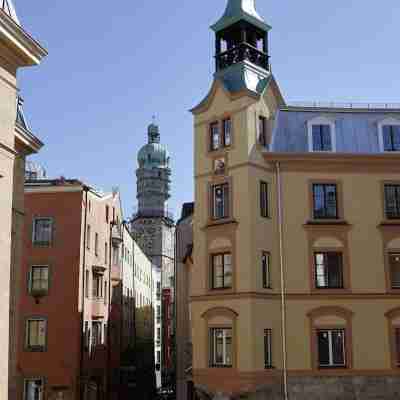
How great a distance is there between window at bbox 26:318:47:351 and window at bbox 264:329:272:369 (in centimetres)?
1578

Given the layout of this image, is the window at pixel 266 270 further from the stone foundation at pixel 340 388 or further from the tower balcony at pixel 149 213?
the tower balcony at pixel 149 213

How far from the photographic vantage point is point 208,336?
3080 cm

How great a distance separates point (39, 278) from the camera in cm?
3978

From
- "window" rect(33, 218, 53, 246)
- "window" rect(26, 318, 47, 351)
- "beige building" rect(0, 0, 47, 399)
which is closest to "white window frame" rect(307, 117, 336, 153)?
"window" rect(33, 218, 53, 246)

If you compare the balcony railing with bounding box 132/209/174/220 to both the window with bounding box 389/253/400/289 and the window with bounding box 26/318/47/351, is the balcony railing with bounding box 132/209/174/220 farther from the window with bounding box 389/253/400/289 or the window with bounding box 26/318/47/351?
the window with bounding box 389/253/400/289

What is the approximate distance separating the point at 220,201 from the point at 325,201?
18.0 ft

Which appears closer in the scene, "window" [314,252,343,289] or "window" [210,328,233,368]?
"window" [210,328,233,368]

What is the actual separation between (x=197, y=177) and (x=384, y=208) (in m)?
9.96

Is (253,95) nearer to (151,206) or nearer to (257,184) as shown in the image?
(257,184)

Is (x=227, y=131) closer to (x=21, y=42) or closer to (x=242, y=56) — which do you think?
(x=242, y=56)

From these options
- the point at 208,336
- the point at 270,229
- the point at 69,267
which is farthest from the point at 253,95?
the point at 69,267

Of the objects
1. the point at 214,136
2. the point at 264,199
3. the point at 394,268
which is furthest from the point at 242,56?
the point at 394,268

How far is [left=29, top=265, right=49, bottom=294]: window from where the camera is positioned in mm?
39562

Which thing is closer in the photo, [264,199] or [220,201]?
[264,199]
